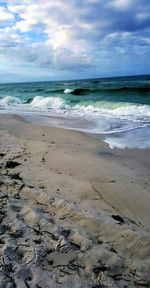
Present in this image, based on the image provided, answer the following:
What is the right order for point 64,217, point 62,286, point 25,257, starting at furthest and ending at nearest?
point 64,217 → point 25,257 → point 62,286

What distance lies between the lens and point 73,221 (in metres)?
3.58

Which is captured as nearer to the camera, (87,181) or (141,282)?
(141,282)

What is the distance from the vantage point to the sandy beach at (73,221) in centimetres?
262

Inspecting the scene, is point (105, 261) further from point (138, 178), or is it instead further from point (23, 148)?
point (23, 148)

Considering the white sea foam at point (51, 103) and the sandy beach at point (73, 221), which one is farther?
the white sea foam at point (51, 103)

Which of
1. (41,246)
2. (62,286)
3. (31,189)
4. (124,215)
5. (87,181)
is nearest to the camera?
(62,286)

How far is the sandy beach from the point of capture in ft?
8.58

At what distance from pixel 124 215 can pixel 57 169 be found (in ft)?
7.04

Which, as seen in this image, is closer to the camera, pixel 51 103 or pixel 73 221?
pixel 73 221

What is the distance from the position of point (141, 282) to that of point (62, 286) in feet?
2.13

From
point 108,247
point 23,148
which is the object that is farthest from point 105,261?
point 23,148

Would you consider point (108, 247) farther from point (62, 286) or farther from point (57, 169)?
point (57, 169)

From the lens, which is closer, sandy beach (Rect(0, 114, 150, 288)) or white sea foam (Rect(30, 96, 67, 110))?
sandy beach (Rect(0, 114, 150, 288))

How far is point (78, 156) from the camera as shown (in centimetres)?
680
